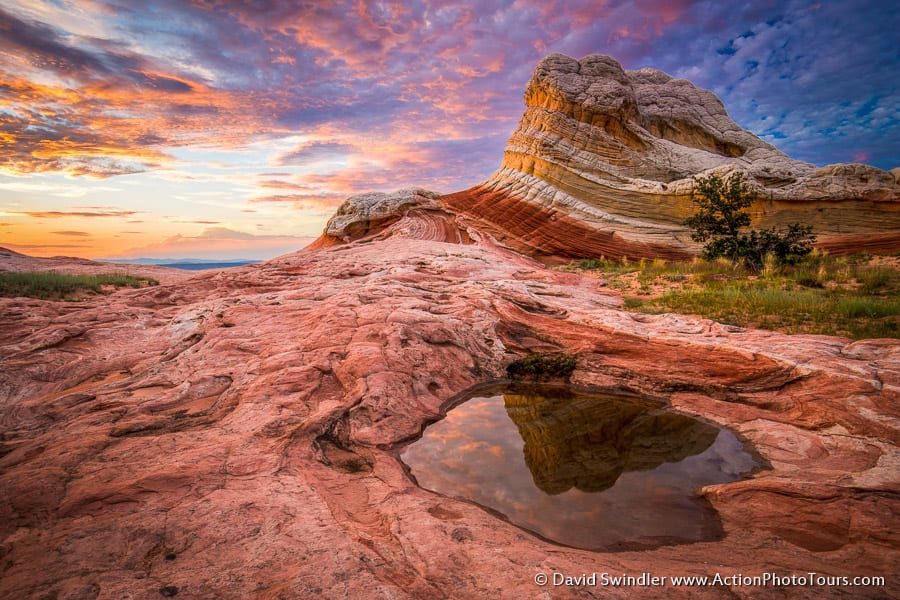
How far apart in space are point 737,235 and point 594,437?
1875cm

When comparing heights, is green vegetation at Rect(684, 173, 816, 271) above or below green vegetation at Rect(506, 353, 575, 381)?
above

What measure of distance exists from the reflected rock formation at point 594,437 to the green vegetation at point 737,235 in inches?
543

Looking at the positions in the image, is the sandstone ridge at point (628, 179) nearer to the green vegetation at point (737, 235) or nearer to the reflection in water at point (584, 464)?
the green vegetation at point (737, 235)

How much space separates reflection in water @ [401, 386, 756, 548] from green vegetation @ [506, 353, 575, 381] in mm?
982

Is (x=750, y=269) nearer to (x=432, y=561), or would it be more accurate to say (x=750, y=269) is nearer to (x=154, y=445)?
(x=432, y=561)

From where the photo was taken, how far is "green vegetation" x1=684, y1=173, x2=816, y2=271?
57.1ft

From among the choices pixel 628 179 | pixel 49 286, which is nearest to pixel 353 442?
pixel 49 286

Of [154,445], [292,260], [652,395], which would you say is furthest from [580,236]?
[154,445]

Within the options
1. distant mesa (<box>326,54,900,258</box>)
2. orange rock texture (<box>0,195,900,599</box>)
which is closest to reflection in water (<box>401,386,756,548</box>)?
orange rock texture (<box>0,195,900,599</box>)

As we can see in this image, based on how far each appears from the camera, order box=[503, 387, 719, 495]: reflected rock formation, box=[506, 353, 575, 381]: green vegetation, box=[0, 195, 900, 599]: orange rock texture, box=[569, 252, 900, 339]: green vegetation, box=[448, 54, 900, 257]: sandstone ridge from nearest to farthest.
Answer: box=[0, 195, 900, 599]: orange rock texture
box=[503, 387, 719, 495]: reflected rock formation
box=[506, 353, 575, 381]: green vegetation
box=[569, 252, 900, 339]: green vegetation
box=[448, 54, 900, 257]: sandstone ridge

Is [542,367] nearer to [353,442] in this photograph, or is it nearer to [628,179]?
[353,442]

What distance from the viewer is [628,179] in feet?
92.5

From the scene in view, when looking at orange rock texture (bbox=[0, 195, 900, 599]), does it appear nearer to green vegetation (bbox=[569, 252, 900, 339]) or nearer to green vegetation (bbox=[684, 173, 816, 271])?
green vegetation (bbox=[569, 252, 900, 339])

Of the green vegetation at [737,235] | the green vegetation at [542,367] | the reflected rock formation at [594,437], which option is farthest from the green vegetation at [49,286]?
the green vegetation at [737,235]
